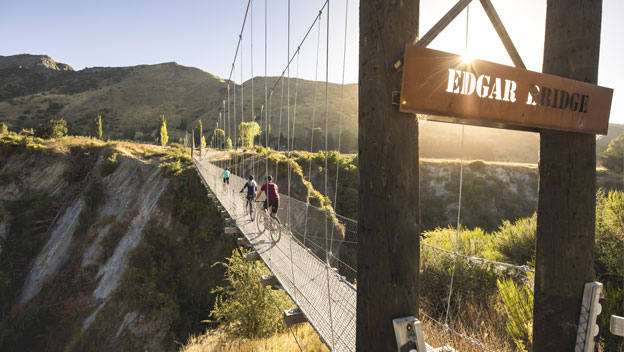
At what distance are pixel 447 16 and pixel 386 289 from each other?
1110 mm

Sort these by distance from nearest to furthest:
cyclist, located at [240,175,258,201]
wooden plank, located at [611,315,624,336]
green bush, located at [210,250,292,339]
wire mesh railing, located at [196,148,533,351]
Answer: wooden plank, located at [611,315,624,336] < wire mesh railing, located at [196,148,533,351] < green bush, located at [210,250,292,339] < cyclist, located at [240,175,258,201]

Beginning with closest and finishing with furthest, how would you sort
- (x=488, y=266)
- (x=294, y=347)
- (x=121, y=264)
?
(x=294, y=347), (x=488, y=266), (x=121, y=264)

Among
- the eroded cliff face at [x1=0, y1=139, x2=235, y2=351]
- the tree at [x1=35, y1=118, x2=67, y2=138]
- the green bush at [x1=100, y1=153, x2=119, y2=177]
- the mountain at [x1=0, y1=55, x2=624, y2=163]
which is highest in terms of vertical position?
the mountain at [x1=0, y1=55, x2=624, y2=163]

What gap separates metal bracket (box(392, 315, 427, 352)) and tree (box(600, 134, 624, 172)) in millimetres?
35560

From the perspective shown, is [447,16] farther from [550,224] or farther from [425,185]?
[425,185]

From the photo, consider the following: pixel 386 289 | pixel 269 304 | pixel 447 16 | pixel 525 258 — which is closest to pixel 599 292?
pixel 386 289

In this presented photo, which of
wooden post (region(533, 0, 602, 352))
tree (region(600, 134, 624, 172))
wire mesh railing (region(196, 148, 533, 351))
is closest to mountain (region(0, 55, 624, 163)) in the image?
tree (region(600, 134, 624, 172))

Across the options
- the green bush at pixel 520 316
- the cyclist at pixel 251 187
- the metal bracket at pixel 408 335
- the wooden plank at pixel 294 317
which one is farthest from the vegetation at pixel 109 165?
the metal bracket at pixel 408 335

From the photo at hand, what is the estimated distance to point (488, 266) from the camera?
209 inches

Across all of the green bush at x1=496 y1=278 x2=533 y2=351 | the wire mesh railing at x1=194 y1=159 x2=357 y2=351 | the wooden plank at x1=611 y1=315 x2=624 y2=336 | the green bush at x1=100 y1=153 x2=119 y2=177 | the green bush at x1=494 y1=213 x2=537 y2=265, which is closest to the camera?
the wooden plank at x1=611 y1=315 x2=624 y2=336

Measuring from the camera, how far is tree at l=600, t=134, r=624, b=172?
2650 cm

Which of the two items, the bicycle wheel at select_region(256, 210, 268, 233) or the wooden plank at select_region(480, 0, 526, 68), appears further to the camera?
the bicycle wheel at select_region(256, 210, 268, 233)

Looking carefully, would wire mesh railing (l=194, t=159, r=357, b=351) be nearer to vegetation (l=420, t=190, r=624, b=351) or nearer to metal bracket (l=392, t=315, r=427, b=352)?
metal bracket (l=392, t=315, r=427, b=352)

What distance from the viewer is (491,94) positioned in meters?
1.29
